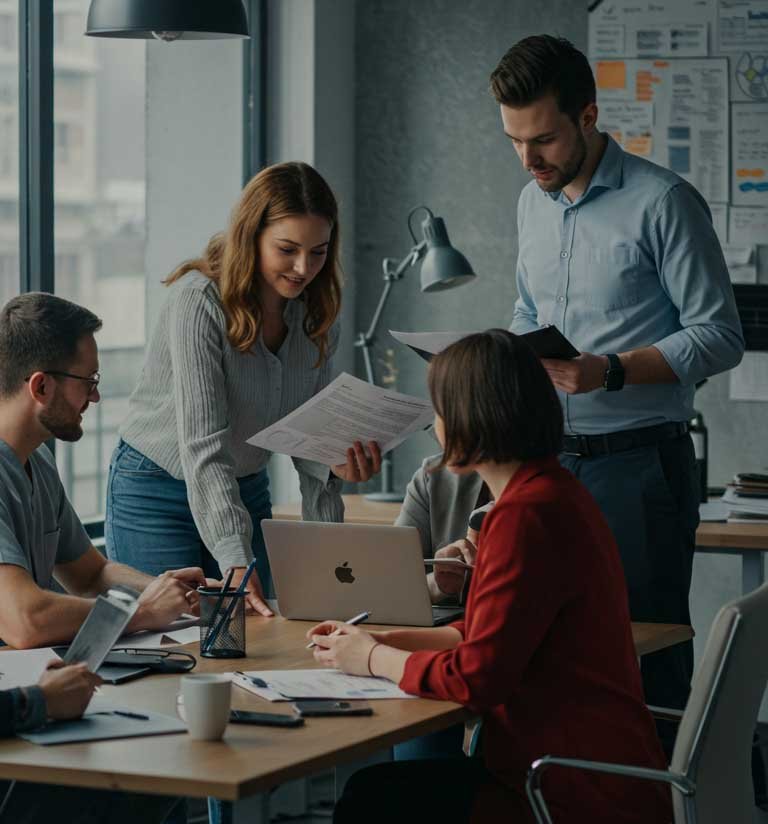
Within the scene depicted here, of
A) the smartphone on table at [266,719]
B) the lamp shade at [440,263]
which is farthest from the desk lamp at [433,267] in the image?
the smartphone on table at [266,719]

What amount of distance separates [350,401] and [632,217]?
2.29 feet

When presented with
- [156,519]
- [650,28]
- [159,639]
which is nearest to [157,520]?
[156,519]

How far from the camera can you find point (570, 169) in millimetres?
2641

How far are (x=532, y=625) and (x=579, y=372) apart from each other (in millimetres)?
823

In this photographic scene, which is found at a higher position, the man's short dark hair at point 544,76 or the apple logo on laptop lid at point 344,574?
the man's short dark hair at point 544,76

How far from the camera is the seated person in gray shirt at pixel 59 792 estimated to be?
Result: 164cm

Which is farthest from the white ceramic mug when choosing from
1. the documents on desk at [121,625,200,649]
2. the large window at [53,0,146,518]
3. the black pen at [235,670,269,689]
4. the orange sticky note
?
the orange sticky note

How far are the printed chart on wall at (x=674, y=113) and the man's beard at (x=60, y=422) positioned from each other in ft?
8.43

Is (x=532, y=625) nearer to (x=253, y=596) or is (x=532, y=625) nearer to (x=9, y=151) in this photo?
(x=253, y=596)

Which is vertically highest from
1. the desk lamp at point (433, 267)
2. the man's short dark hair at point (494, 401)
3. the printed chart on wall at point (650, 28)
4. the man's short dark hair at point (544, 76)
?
the printed chart on wall at point (650, 28)

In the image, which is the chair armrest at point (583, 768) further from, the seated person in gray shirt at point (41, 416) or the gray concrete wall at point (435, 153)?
the gray concrete wall at point (435, 153)

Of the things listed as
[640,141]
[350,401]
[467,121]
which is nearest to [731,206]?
[640,141]

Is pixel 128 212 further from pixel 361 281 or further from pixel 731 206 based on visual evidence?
pixel 731 206

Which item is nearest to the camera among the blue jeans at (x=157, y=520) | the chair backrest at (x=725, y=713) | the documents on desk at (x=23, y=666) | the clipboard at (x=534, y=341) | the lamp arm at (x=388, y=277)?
the chair backrest at (x=725, y=713)
